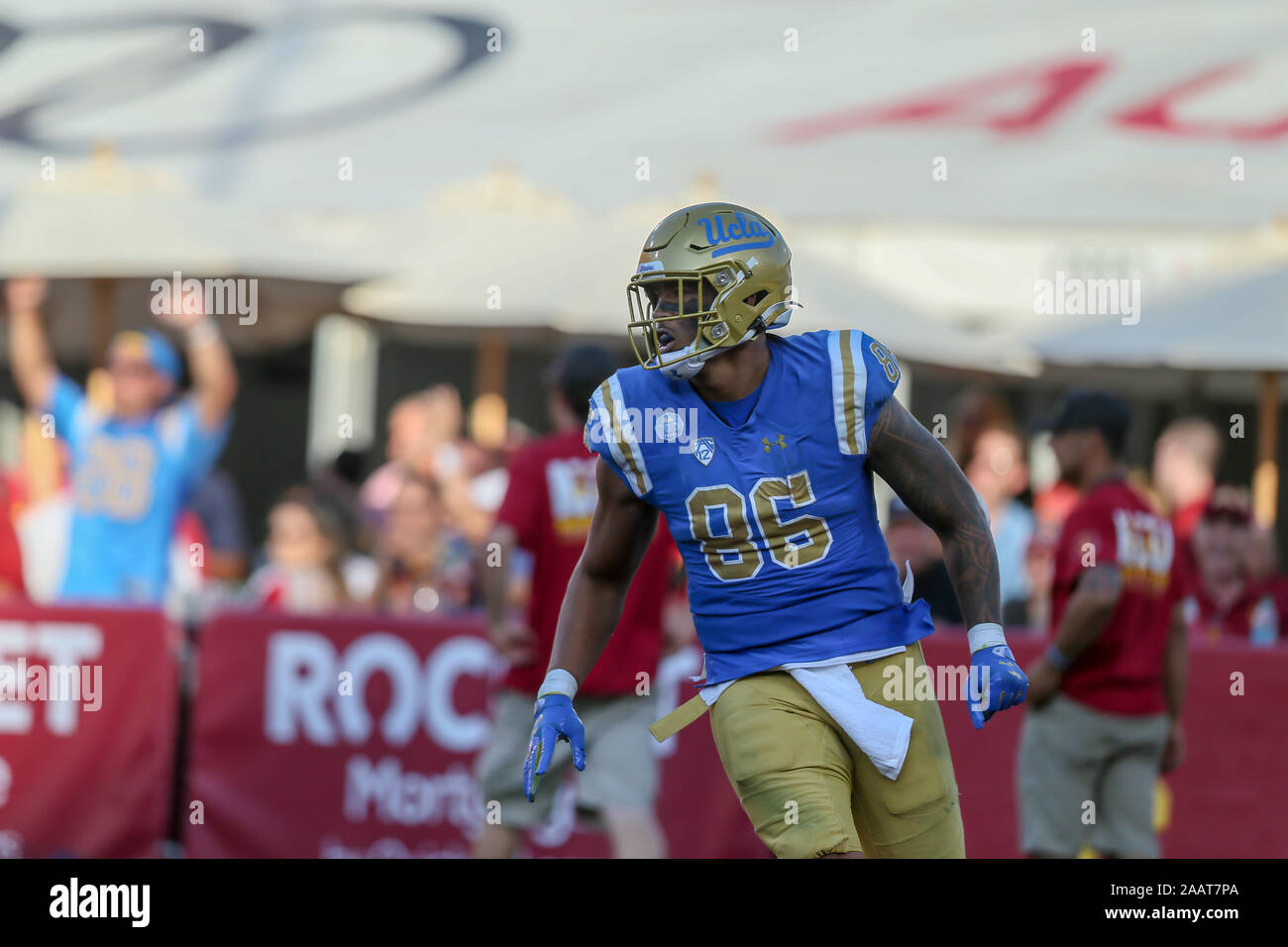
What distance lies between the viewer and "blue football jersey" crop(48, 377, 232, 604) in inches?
340

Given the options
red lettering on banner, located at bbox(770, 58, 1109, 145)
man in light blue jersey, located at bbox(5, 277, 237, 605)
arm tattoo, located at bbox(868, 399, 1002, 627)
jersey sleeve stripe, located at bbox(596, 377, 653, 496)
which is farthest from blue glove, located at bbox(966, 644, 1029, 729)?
red lettering on banner, located at bbox(770, 58, 1109, 145)

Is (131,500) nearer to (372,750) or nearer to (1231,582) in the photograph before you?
(372,750)

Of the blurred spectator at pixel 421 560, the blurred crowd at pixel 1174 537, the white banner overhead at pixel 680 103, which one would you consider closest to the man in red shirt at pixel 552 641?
the blurred crowd at pixel 1174 537

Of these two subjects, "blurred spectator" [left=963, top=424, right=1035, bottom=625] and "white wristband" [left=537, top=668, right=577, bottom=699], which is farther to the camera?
"blurred spectator" [left=963, top=424, right=1035, bottom=625]

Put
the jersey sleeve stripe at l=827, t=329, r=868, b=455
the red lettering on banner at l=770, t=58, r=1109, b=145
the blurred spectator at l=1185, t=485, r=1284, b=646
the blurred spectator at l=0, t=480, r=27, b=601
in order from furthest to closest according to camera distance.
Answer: the red lettering on banner at l=770, t=58, r=1109, b=145
the blurred spectator at l=0, t=480, r=27, b=601
the blurred spectator at l=1185, t=485, r=1284, b=646
the jersey sleeve stripe at l=827, t=329, r=868, b=455

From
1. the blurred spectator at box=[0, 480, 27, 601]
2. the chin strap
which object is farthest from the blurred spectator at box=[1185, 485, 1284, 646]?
the blurred spectator at box=[0, 480, 27, 601]

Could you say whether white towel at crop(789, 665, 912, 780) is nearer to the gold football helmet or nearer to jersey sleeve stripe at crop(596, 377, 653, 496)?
jersey sleeve stripe at crop(596, 377, 653, 496)

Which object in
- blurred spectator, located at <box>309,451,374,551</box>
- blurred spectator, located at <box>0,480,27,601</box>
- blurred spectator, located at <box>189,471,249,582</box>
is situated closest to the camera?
blurred spectator, located at <box>0,480,27,601</box>

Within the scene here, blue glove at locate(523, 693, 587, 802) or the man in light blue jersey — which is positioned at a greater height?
the man in light blue jersey

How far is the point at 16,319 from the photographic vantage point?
10375mm

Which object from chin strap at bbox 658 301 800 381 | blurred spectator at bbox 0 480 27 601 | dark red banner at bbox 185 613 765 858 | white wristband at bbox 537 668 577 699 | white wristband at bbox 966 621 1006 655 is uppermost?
chin strap at bbox 658 301 800 381

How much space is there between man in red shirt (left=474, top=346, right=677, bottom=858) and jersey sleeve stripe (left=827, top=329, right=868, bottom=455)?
104 inches

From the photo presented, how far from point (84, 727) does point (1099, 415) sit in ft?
15.4
